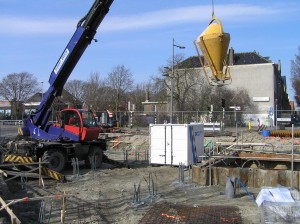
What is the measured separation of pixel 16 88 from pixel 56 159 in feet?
220

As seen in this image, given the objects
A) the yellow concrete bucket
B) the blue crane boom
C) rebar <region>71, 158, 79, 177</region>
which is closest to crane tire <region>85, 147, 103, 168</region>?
rebar <region>71, 158, 79, 177</region>

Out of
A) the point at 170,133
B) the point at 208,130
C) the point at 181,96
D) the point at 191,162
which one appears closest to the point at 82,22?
the point at 170,133

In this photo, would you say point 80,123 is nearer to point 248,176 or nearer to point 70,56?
point 70,56

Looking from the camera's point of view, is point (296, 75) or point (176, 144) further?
point (296, 75)

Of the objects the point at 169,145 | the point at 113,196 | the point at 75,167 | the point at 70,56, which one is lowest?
the point at 113,196

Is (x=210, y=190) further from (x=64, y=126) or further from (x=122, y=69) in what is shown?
(x=122, y=69)

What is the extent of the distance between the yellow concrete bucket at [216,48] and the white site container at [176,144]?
8952mm

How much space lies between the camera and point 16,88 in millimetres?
79688

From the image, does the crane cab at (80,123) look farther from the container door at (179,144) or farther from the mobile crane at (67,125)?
the container door at (179,144)

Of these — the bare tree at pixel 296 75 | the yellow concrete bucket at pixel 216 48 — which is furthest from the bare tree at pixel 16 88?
the yellow concrete bucket at pixel 216 48

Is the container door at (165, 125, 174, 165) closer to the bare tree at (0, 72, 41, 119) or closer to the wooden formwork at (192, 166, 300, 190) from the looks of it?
the wooden formwork at (192, 166, 300, 190)

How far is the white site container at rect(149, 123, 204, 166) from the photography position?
56.2 ft

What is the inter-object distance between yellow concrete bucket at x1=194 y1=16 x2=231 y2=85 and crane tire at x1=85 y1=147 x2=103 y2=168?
427 inches

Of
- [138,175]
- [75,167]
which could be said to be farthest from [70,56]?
[138,175]
